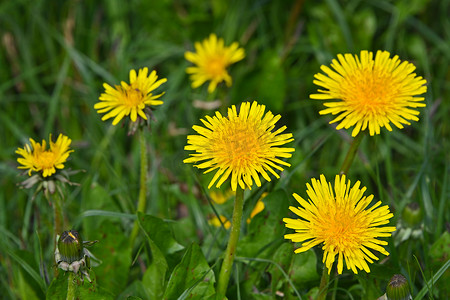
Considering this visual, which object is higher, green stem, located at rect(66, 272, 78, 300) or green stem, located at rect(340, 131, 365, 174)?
green stem, located at rect(340, 131, 365, 174)

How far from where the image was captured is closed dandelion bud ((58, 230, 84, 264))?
1.54 meters

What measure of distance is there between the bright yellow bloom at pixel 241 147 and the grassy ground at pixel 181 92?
0.47 metres

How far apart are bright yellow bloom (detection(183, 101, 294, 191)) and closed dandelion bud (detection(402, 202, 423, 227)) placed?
1.79 ft

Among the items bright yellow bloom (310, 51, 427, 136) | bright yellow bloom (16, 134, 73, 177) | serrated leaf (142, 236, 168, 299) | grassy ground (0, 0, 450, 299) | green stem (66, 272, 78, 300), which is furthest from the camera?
grassy ground (0, 0, 450, 299)

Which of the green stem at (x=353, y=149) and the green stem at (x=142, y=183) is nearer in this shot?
the green stem at (x=353, y=149)

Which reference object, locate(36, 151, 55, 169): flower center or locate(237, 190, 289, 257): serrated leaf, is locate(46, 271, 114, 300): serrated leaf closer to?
locate(36, 151, 55, 169): flower center

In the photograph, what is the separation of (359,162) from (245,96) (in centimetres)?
69

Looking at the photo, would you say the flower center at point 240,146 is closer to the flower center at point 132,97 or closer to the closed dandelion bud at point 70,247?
the flower center at point 132,97

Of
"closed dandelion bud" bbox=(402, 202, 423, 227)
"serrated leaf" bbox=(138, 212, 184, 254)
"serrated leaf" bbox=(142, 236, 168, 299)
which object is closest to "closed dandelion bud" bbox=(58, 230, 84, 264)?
"serrated leaf" bbox=(138, 212, 184, 254)

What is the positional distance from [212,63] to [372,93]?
1.33 meters

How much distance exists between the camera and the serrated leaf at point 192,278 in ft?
5.75

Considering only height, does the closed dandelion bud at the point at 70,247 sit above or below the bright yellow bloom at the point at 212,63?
below

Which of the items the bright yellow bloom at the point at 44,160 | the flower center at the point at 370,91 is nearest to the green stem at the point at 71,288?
the bright yellow bloom at the point at 44,160

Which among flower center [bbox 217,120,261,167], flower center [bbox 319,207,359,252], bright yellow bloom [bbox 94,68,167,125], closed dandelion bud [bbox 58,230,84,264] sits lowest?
flower center [bbox 319,207,359,252]
